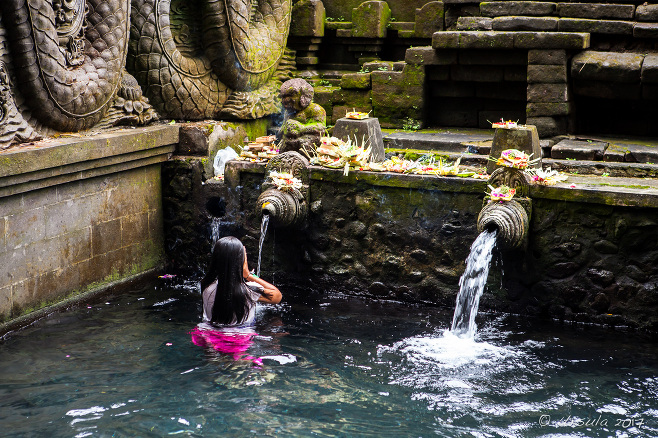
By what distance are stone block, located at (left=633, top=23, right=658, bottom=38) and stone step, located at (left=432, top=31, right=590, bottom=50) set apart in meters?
0.55

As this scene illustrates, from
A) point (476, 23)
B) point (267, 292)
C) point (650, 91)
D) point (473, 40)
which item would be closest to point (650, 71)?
point (650, 91)

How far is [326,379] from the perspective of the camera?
589 cm

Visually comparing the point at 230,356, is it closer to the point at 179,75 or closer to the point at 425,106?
the point at 179,75

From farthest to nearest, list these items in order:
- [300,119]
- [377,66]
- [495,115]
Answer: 1. [377,66]
2. [495,115]
3. [300,119]

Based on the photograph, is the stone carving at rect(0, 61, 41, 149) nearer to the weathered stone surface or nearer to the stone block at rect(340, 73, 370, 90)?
the stone block at rect(340, 73, 370, 90)

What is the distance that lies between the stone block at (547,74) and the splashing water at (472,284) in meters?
2.90

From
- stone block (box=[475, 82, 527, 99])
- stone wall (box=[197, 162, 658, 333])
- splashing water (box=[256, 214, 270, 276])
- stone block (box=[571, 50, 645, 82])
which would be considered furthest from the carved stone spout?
stone block (box=[475, 82, 527, 99])

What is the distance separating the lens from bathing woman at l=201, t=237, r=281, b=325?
6266 millimetres

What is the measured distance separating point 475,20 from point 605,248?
4.00 meters

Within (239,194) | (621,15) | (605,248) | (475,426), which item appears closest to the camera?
(475,426)

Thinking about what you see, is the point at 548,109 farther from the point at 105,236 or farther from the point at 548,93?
the point at 105,236

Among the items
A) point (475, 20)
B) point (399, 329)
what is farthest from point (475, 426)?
point (475, 20)

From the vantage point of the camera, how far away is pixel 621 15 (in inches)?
364

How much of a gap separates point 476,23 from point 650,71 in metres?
2.24
